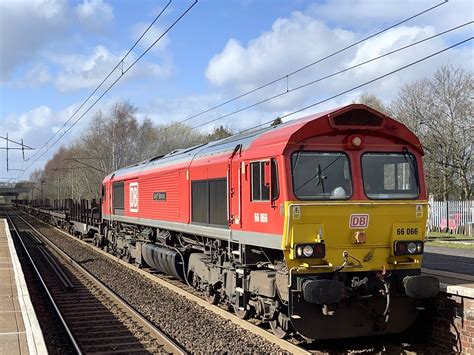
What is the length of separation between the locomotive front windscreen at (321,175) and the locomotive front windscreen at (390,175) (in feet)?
1.19

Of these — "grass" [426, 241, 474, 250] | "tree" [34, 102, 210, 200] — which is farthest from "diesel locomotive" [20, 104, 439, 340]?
"tree" [34, 102, 210, 200]

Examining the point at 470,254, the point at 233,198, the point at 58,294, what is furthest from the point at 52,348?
the point at 470,254

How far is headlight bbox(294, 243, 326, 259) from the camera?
8000 millimetres

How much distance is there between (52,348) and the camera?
9352 mm

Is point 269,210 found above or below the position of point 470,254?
above

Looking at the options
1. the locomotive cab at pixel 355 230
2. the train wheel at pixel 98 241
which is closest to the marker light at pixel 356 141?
the locomotive cab at pixel 355 230

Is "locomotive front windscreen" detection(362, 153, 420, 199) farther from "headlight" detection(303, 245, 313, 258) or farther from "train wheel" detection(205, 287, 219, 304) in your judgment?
"train wheel" detection(205, 287, 219, 304)

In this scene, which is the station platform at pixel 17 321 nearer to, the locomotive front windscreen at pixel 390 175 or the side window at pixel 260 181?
the side window at pixel 260 181

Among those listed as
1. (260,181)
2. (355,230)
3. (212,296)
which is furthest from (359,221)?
(212,296)

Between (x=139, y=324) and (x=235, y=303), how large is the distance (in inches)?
78.6

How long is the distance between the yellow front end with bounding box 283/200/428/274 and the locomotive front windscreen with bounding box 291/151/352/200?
0.20 m

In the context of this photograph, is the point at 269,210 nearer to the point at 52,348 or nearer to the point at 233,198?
the point at 233,198

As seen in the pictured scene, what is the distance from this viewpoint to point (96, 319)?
11750 mm

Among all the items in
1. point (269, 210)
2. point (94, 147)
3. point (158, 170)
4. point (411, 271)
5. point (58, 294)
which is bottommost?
point (58, 294)
